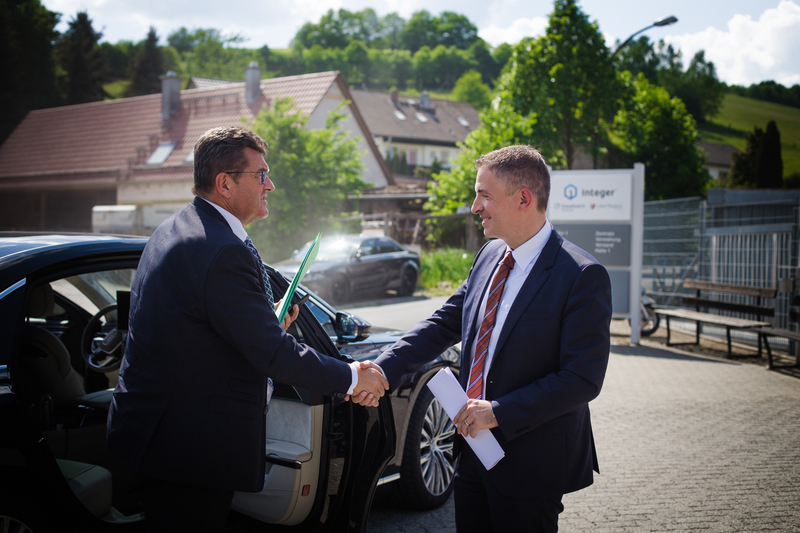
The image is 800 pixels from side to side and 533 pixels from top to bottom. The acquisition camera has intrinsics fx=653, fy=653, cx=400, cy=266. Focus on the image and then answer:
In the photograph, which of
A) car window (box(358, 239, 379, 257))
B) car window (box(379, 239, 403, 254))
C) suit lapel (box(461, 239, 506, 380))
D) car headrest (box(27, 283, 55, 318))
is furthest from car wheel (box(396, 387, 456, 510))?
car window (box(379, 239, 403, 254))

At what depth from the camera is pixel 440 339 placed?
3.00 m

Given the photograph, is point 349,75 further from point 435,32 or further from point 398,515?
point 398,515

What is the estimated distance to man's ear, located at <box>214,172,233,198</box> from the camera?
2461 millimetres

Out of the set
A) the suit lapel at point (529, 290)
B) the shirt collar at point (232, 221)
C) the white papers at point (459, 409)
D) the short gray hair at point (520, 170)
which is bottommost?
the white papers at point (459, 409)

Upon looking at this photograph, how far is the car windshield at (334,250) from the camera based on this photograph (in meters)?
15.3

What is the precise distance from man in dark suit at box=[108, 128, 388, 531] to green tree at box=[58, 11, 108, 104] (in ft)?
208

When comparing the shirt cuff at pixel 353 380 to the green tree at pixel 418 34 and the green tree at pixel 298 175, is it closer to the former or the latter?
the green tree at pixel 298 175

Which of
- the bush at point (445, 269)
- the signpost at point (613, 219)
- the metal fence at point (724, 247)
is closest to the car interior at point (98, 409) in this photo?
the signpost at point (613, 219)

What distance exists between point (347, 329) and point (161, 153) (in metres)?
29.6

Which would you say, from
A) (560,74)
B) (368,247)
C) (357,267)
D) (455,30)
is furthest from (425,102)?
(455,30)

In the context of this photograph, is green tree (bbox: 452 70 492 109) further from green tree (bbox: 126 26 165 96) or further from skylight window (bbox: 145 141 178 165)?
skylight window (bbox: 145 141 178 165)

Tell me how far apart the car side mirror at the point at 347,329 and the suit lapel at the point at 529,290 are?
1366 mm

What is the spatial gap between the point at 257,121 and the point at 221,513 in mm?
20488

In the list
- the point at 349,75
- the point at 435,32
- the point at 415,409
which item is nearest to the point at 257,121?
the point at 415,409
